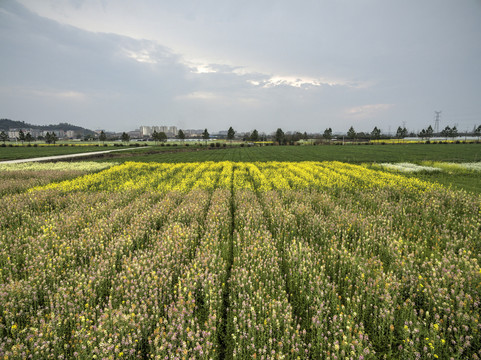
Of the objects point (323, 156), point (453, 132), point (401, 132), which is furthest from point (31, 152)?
point (453, 132)

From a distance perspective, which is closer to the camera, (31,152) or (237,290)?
(237,290)

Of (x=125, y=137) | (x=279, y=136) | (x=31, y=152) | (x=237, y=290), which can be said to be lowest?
(x=237, y=290)

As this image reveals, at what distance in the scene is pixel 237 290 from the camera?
4.38 meters

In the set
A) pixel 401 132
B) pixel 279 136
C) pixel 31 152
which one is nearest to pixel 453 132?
pixel 401 132

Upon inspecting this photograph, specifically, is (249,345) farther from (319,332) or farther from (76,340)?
(76,340)

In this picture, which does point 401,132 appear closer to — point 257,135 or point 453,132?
point 453,132

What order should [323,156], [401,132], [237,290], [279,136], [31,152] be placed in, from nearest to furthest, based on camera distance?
A: [237,290]
[323,156]
[31,152]
[279,136]
[401,132]

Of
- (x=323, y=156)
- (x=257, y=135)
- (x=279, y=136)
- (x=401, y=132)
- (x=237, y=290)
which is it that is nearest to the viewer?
(x=237, y=290)

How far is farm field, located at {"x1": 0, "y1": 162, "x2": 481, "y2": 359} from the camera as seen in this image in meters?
3.07

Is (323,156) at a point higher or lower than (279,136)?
lower

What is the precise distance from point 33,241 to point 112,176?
12.5 m

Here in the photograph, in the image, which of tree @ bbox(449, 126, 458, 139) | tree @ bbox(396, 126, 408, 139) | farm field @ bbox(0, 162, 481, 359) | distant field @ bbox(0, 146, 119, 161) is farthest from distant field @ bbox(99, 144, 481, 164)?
tree @ bbox(449, 126, 458, 139)

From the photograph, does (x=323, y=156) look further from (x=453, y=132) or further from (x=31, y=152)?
(x=453, y=132)

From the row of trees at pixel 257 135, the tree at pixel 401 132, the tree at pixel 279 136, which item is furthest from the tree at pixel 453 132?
the tree at pixel 279 136
